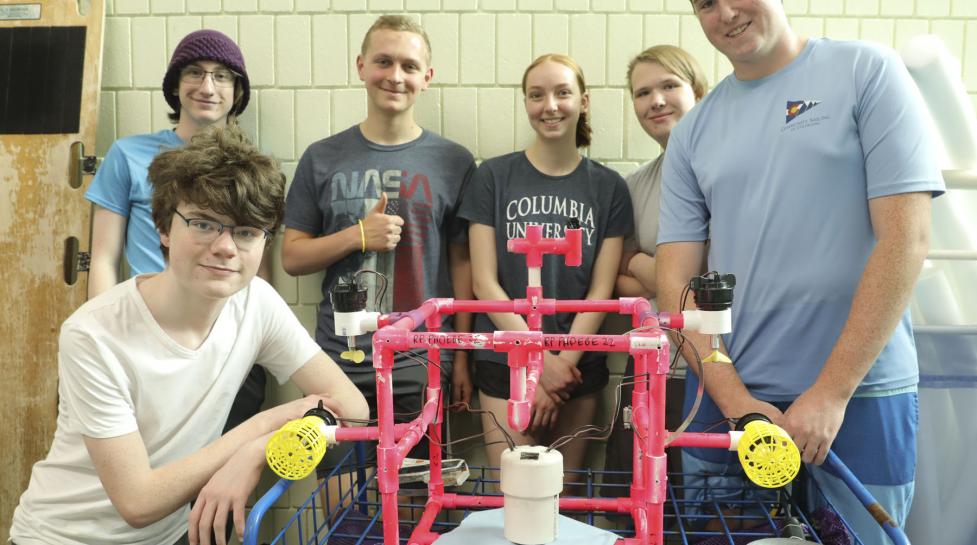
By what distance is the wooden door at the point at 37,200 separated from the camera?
231cm

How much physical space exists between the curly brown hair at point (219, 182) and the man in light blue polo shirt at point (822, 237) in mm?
906

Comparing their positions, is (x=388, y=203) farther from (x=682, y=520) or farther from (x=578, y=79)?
(x=682, y=520)

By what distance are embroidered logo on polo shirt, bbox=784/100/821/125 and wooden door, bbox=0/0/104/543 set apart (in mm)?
2186

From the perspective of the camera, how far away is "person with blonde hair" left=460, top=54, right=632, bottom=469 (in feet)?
6.70

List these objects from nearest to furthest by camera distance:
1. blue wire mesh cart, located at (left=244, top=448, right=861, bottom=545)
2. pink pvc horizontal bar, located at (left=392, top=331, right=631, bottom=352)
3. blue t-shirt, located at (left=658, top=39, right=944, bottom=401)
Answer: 1. pink pvc horizontal bar, located at (left=392, top=331, right=631, bottom=352)
2. blue wire mesh cart, located at (left=244, top=448, right=861, bottom=545)
3. blue t-shirt, located at (left=658, top=39, right=944, bottom=401)

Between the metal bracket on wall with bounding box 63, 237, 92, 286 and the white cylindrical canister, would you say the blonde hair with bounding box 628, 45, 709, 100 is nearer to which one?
the white cylindrical canister

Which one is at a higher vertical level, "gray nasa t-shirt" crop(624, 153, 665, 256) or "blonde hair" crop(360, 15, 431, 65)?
"blonde hair" crop(360, 15, 431, 65)

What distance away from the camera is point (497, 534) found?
1038mm

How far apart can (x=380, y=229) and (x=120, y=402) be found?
35.5 inches

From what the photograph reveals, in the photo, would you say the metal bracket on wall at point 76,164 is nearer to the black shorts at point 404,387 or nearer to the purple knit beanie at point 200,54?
the purple knit beanie at point 200,54

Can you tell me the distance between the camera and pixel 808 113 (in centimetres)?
141

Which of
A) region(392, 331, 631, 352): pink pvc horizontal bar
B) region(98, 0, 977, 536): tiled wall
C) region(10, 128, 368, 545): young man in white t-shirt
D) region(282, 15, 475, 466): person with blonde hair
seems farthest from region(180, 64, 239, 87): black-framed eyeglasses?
region(392, 331, 631, 352): pink pvc horizontal bar

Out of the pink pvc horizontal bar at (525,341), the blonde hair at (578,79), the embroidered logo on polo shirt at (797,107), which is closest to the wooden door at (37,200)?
the blonde hair at (578,79)

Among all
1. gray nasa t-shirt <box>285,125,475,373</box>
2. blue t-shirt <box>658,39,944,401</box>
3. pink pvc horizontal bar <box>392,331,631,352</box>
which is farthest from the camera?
gray nasa t-shirt <box>285,125,475,373</box>
